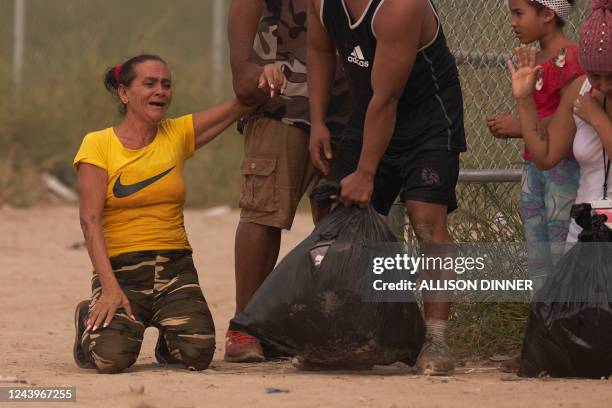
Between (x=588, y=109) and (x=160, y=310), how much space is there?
201cm

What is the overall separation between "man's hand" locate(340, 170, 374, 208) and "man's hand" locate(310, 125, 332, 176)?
353 mm

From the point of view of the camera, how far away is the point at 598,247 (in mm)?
4863

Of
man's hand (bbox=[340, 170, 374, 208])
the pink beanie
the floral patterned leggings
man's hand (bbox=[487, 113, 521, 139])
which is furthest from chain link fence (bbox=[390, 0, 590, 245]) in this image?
the pink beanie

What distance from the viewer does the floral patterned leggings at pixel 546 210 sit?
17.1 ft

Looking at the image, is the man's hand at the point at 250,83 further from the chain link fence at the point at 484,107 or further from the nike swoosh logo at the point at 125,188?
the chain link fence at the point at 484,107

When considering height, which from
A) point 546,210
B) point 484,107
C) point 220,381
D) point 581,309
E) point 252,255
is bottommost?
point 220,381

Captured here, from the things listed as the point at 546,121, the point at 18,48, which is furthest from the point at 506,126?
the point at 18,48

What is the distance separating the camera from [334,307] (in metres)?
5.07

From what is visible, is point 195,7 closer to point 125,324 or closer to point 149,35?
point 149,35

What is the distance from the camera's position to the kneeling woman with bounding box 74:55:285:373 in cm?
552

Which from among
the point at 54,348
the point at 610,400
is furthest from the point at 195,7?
the point at 610,400

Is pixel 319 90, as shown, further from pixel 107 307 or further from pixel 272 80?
pixel 107 307

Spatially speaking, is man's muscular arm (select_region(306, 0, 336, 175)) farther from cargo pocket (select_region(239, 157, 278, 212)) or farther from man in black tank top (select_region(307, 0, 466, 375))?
cargo pocket (select_region(239, 157, 278, 212))

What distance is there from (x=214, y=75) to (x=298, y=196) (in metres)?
7.89
